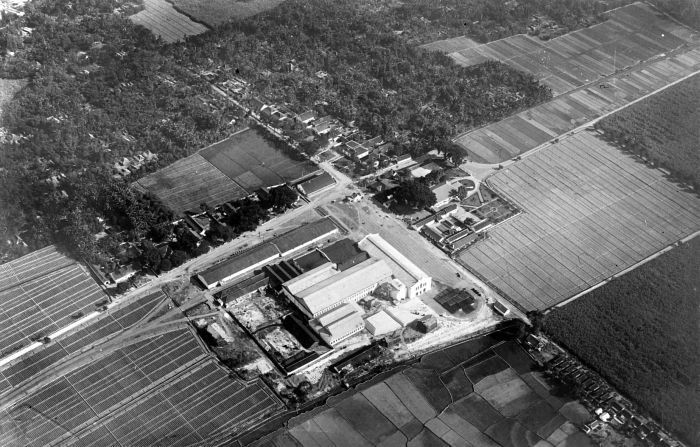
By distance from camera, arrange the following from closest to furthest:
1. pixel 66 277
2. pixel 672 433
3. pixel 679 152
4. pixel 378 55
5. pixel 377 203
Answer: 1. pixel 672 433
2. pixel 66 277
3. pixel 377 203
4. pixel 679 152
5. pixel 378 55

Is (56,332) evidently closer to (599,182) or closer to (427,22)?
(599,182)

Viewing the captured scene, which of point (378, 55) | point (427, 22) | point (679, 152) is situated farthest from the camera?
point (427, 22)

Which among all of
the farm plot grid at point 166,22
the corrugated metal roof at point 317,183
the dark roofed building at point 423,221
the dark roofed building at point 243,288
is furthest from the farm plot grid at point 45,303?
the farm plot grid at point 166,22

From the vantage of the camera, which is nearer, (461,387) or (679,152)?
(461,387)

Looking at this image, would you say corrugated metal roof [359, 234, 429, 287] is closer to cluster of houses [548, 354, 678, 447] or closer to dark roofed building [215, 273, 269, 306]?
dark roofed building [215, 273, 269, 306]

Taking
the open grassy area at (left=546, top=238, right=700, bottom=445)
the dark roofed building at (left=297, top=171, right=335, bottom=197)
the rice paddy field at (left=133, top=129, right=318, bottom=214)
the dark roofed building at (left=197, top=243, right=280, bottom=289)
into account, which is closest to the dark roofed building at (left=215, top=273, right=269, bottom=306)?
the dark roofed building at (left=197, top=243, right=280, bottom=289)

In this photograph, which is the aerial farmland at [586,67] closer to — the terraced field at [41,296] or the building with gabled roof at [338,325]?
the building with gabled roof at [338,325]

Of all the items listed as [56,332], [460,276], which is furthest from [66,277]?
[460,276]
